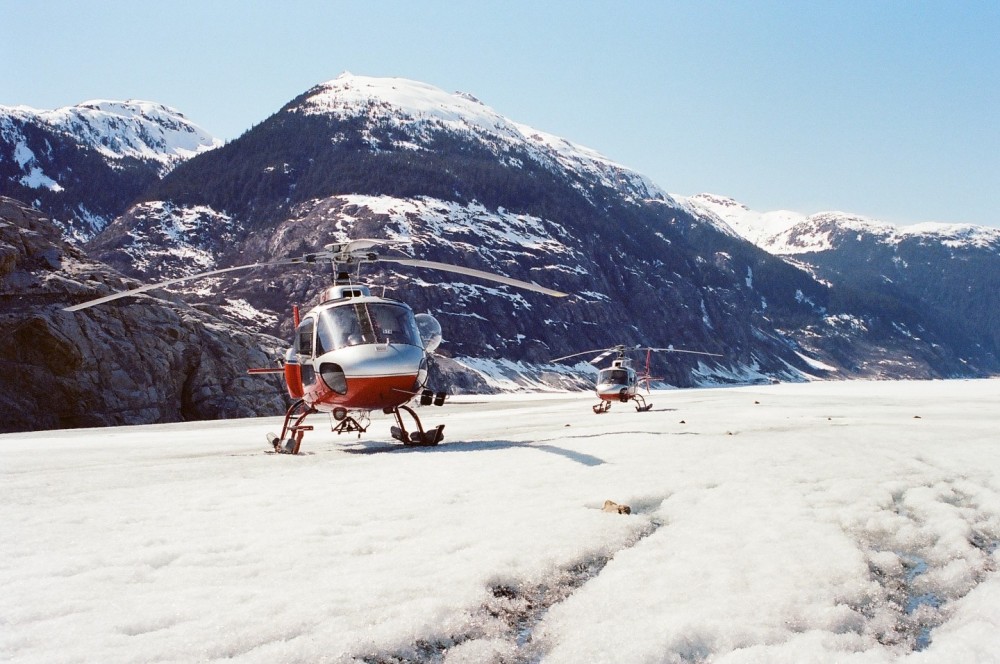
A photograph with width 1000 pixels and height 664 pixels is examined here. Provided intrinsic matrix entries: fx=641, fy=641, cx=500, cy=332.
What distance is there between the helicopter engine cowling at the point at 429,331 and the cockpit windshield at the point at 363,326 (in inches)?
47.3

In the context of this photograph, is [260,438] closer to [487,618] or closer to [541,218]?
[487,618]

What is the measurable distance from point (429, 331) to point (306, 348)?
2.73m

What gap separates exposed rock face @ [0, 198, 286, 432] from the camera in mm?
36031

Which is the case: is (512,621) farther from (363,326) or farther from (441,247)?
(441,247)

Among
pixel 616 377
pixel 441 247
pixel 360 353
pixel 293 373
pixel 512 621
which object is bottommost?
pixel 512 621

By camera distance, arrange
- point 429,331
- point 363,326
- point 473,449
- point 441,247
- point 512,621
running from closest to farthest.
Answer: point 512,621 < point 473,449 < point 363,326 < point 429,331 < point 441,247

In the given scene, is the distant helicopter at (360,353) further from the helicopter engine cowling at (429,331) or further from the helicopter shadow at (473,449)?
the helicopter shadow at (473,449)

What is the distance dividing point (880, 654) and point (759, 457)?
596cm

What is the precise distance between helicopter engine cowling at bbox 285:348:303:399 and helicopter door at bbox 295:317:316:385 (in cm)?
32

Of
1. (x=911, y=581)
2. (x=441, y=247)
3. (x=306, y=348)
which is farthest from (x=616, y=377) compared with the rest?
(x=441, y=247)

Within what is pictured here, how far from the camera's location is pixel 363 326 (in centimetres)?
1236

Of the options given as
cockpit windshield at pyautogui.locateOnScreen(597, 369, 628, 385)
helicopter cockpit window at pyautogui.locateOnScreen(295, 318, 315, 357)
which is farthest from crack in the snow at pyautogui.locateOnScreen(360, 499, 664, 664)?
cockpit windshield at pyautogui.locateOnScreen(597, 369, 628, 385)

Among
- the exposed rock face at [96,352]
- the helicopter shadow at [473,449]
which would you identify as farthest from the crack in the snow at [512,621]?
the exposed rock face at [96,352]

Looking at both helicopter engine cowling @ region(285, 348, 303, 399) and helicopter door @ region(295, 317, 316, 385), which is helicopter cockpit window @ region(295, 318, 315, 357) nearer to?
helicopter door @ region(295, 317, 316, 385)
